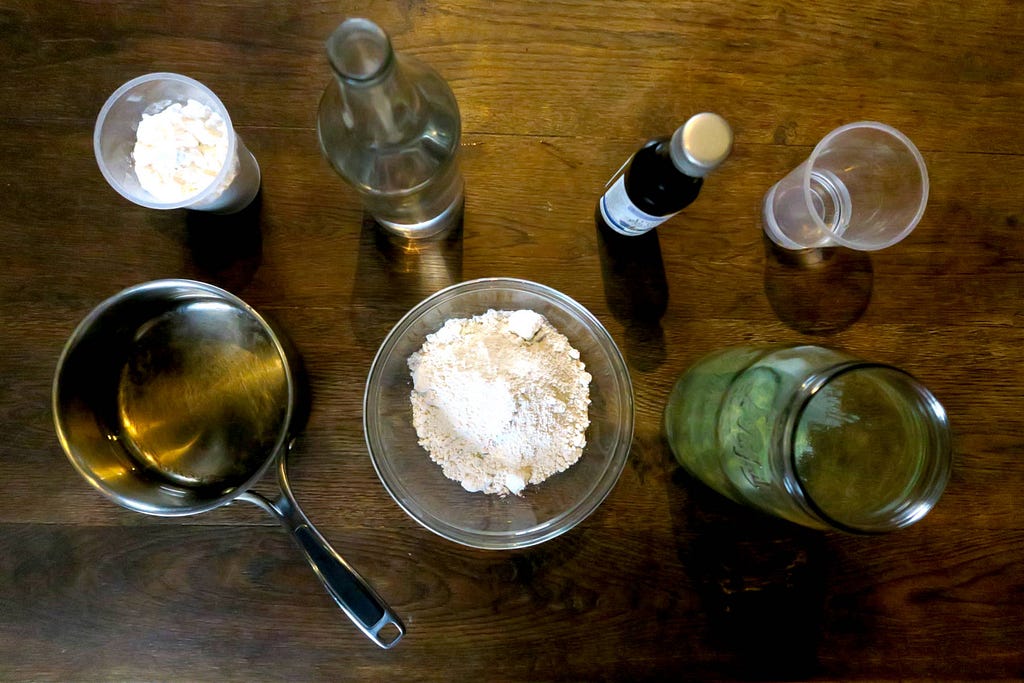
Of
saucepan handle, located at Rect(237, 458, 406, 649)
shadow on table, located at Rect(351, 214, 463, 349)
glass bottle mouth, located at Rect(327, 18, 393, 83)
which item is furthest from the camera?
shadow on table, located at Rect(351, 214, 463, 349)

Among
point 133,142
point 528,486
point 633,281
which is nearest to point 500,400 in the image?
point 528,486

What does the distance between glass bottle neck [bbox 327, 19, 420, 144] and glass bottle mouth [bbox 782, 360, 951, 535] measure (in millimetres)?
485

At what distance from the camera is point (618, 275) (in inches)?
31.9

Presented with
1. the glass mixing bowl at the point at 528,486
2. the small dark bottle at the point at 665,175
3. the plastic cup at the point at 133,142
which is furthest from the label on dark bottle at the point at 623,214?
the plastic cup at the point at 133,142

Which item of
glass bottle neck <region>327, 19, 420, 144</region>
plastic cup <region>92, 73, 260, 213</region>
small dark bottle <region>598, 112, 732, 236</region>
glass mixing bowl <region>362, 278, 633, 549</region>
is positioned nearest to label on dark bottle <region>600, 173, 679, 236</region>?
small dark bottle <region>598, 112, 732, 236</region>

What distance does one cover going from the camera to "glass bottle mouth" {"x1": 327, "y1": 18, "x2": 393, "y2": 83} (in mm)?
511

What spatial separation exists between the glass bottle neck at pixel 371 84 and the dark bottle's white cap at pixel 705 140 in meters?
0.27

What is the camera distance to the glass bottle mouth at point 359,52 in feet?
1.68

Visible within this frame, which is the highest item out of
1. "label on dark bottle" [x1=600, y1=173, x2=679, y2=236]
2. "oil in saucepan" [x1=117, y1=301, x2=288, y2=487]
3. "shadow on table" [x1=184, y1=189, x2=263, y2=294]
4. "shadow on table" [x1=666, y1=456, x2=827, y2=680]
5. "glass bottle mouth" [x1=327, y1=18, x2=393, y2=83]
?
"glass bottle mouth" [x1=327, y1=18, x2=393, y2=83]

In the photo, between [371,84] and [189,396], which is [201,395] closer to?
[189,396]

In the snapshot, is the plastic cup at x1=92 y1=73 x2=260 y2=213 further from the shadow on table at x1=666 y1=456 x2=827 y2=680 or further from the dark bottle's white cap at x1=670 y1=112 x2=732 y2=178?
the shadow on table at x1=666 y1=456 x2=827 y2=680

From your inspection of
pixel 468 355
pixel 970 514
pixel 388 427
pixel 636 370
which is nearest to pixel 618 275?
pixel 636 370

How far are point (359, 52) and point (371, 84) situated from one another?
28 mm

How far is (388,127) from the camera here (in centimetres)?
61
